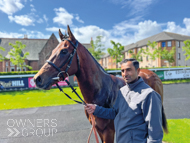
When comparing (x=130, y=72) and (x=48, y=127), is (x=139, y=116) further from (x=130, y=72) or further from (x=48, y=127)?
(x=48, y=127)

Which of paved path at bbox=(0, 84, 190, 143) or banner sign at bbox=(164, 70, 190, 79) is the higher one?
banner sign at bbox=(164, 70, 190, 79)

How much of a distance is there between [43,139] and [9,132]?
1819 millimetres

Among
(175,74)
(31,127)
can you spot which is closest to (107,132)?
(31,127)

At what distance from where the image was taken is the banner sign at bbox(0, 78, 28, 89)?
14178mm

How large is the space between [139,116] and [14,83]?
16534 mm

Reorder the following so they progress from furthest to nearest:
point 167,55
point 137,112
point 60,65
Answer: point 167,55, point 60,65, point 137,112

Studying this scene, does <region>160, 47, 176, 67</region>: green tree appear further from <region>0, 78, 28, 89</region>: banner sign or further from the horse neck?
the horse neck

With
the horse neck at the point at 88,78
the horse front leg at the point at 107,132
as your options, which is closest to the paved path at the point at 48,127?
the horse front leg at the point at 107,132

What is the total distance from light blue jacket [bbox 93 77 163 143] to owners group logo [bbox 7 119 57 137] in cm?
411

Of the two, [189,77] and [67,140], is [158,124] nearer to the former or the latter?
[67,140]

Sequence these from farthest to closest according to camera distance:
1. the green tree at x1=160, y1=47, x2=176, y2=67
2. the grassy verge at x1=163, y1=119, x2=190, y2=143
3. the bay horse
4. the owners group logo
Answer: the green tree at x1=160, y1=47, x2=176, y2=67 → the owners group logo → the grassy verge at x1=163, y1=119, x2=190, y2=143 → the bay horse

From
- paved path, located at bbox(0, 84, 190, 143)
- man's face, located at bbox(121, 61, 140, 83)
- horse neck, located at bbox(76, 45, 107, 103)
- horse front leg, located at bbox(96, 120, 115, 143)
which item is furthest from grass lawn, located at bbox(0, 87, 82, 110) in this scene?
man's face, located at bbox(121, 61, 140, 83)

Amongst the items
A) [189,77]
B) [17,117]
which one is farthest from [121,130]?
[189,77]

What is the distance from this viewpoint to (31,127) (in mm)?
5324
